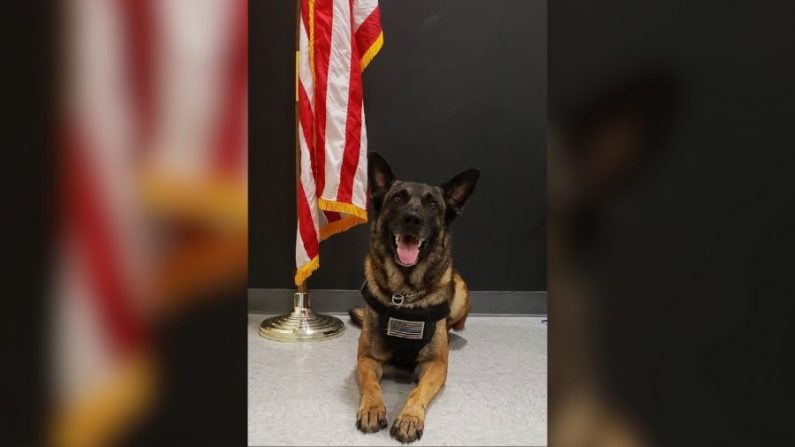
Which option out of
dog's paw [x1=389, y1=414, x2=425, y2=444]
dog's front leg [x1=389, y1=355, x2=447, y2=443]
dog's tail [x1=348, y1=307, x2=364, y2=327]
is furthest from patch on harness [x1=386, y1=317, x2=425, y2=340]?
dog's tail [x1=348, y1=307, x2=364, y2=327]

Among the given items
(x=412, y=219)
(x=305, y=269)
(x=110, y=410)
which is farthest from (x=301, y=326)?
(x=110, y=410)

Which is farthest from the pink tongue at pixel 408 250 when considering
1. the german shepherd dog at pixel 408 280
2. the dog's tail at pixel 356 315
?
the dog's tail at pixel 356 315

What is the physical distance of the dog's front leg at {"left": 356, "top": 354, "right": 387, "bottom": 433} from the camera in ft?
Result: 4.59

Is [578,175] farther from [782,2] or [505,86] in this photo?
[505,86]

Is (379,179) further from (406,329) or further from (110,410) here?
(110,410)

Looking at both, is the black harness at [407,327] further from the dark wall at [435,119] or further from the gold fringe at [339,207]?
the dark wall at [435,119]

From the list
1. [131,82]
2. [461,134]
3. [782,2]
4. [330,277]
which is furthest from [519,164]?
[131,82]

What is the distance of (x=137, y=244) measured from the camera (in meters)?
0.33

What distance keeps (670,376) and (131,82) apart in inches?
17.7

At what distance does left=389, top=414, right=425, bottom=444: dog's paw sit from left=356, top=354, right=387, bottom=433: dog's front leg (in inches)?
1.9

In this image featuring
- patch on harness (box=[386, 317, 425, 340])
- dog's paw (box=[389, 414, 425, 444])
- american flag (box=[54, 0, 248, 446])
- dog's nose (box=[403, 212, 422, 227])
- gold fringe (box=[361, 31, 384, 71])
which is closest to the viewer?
american flag (box=[54, 0, 248, 446])

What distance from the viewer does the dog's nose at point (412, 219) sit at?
6.08 feet

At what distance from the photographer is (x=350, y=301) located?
109 inches

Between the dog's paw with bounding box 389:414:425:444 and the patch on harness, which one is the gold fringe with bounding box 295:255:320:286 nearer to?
the patch on harness
